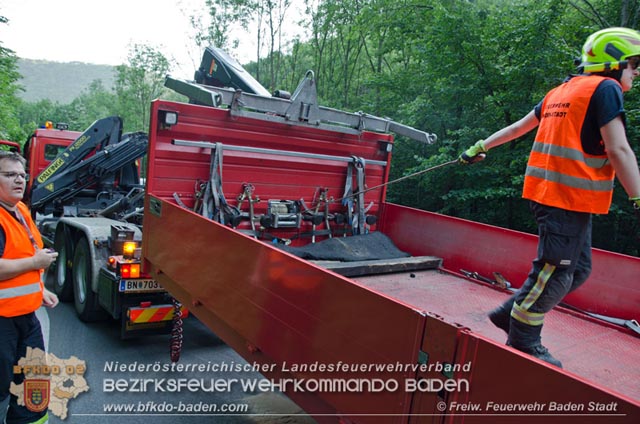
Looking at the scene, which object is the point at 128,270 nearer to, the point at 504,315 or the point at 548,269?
the point at 504,315

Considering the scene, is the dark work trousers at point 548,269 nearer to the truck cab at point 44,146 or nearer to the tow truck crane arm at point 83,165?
the tow truck crane arm at point 83,165

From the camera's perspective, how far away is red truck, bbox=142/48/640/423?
1.43 meters

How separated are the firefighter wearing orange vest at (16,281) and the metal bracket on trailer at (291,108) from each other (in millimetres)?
1406

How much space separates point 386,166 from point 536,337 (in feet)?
9.91

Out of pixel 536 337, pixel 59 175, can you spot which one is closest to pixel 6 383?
pixel 536 337

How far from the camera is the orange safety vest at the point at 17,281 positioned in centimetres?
231

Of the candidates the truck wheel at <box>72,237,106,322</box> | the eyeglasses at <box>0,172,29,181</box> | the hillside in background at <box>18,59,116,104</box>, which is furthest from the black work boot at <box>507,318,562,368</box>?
the hillside in background at <box>18,59,116,104</box>

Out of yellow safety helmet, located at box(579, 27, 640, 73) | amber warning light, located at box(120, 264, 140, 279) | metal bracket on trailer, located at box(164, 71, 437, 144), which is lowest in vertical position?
amber warning light, located at box(120, 264, 140, 279)

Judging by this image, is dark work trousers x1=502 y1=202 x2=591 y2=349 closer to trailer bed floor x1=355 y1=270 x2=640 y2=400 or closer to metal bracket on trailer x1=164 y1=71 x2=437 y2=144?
trailer bed floor x1=355 y1=270 x2=640 y2=400

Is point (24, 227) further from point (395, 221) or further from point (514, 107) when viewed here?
point (514, 107)

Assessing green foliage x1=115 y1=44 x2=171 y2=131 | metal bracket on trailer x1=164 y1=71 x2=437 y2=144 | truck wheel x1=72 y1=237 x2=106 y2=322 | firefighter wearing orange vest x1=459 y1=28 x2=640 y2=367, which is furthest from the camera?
green foliage x1=115 y1=44 x2=171 y2=131

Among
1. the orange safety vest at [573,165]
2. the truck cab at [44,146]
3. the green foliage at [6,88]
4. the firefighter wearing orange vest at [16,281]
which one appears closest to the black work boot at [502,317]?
the orange safety vest at [573,165]

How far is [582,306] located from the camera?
3.26 meters

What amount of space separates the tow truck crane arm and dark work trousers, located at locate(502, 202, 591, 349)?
6.07 m
